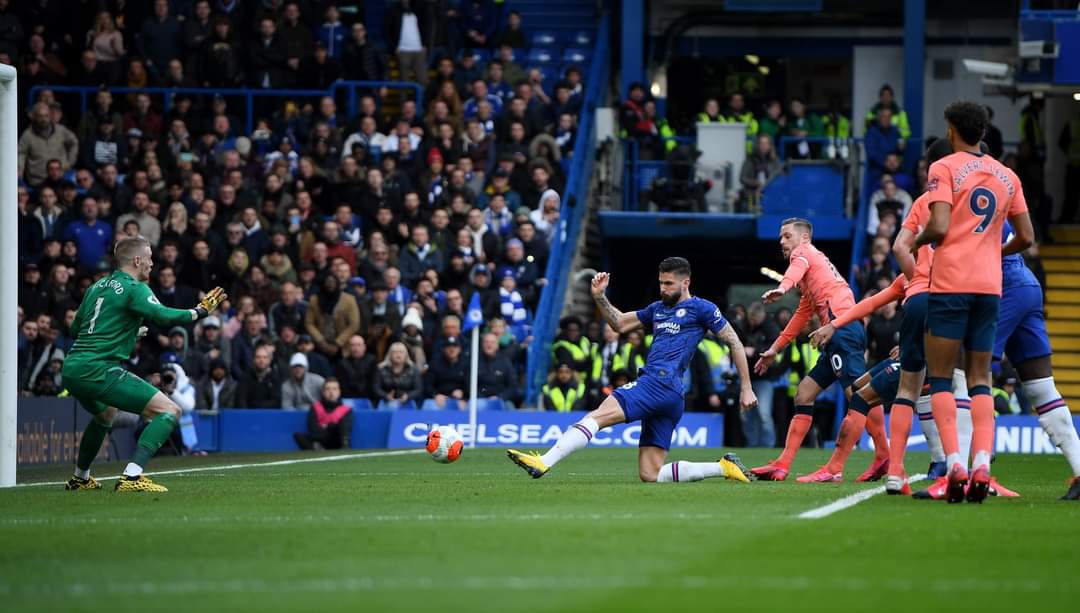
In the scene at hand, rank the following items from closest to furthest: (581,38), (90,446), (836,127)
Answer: (90,446), (836,127), (581,38)

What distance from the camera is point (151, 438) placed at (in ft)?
44.0

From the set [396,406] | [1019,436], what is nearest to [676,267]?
[1019,436]

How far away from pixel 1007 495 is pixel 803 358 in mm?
12881

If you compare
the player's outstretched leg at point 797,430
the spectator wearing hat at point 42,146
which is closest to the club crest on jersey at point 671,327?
the player's outstretched leg at point 797,430

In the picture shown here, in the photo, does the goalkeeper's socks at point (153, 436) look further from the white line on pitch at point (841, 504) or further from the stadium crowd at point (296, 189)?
the stadium crowd at point (296, 189)

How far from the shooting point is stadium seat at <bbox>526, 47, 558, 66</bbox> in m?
33.2

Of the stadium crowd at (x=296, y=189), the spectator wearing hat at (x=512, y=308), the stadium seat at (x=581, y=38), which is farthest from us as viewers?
the stadium seat at (x=581, y=38)

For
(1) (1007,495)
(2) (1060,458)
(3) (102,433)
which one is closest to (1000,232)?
(1) (1007,495)

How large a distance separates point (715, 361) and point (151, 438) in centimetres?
1308

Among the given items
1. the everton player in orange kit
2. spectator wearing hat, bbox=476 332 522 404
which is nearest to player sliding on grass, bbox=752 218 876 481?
the everton player in orange kit

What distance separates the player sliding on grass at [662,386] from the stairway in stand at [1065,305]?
580 inches

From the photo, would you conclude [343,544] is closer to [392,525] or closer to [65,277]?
[392,525]

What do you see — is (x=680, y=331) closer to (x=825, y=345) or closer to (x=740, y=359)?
(x=740, y=359)

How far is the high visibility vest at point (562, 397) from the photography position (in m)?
24.8
